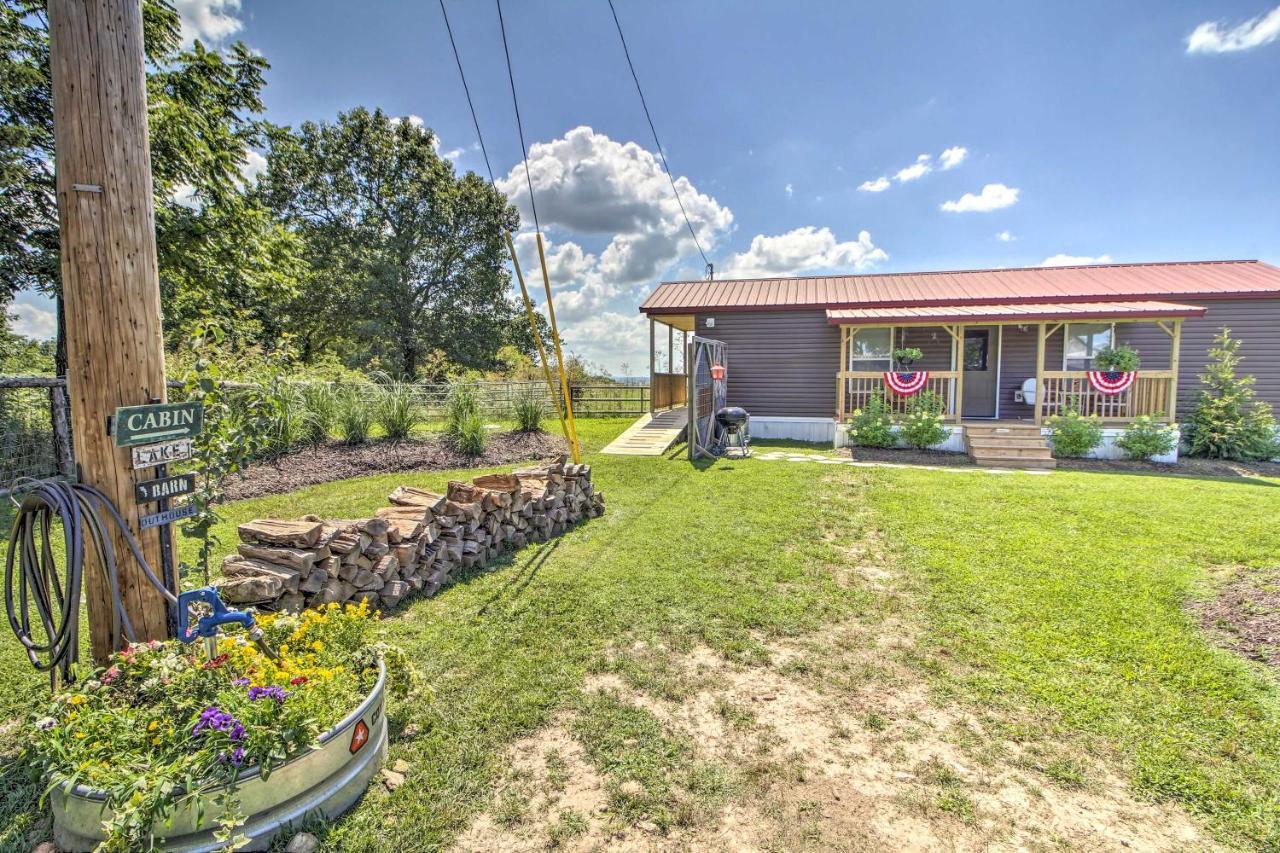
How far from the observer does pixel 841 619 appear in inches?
138

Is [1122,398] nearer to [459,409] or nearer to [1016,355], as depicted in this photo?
[1016,355]

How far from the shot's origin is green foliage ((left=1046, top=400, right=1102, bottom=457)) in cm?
952

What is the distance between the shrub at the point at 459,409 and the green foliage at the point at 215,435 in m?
6.15

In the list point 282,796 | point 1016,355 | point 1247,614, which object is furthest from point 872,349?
point 282,796

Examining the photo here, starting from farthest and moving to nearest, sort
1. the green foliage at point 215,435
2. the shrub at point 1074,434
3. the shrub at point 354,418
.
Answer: the shrub at point 1074,434 → the shrub at point 354,418 → the green foliage at point 215,435

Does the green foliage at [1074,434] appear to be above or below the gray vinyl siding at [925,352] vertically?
below

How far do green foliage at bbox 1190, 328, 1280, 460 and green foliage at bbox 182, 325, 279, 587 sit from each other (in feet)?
46.3

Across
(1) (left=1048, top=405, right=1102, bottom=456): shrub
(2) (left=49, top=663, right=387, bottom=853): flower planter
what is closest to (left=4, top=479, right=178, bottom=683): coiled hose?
(2) (left=49, top=663, right=387, bottom=853): flower planter

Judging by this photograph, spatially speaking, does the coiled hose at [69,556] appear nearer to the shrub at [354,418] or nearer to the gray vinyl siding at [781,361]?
the shrub at [354,418]

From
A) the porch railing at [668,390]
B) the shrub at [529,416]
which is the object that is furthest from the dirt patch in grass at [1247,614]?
the porch railing at [668,390]

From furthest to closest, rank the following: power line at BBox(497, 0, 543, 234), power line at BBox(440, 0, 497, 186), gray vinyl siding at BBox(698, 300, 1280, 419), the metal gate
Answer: gray vinyl siding at BBox(698, 300, 1280, 419)
the metal gate
power line at BBox(497, 0, 543, 234)
power line at BBox(440, 0, 497, 186)

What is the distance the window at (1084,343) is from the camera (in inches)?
447

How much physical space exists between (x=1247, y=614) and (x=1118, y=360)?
29.4 ft

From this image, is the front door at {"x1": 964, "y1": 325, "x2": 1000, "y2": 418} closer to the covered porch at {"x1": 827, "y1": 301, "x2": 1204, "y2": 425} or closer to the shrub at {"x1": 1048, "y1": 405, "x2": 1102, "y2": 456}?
the covered porch at {"x1": 827, "y1": 301, "x2": 1204, "y2": 425}
